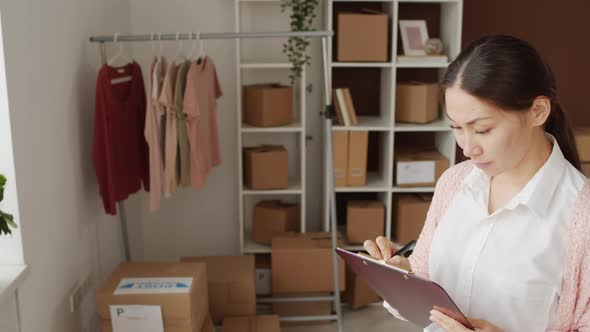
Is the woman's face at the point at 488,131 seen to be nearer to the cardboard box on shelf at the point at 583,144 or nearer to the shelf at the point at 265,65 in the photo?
the shelf at the point at 265,65

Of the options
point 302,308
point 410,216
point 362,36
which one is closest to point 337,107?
point 362,36

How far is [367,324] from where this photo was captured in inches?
141

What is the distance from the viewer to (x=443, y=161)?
3674 mm

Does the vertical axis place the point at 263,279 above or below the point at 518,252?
below

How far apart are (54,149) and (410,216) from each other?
1.98 meters

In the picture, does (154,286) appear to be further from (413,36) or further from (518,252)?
(413,36)

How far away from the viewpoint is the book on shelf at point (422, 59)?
357cm

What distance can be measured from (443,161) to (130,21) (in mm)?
Result: 1998

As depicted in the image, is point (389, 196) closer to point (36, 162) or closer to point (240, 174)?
point (240, 174)

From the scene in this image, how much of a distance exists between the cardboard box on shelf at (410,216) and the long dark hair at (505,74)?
88.5 inches

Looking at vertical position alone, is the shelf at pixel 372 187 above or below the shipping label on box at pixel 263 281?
above

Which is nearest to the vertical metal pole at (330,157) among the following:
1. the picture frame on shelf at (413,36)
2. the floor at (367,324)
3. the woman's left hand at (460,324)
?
the floor at (367,324)

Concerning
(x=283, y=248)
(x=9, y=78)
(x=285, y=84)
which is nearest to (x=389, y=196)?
(x=283, y=248)

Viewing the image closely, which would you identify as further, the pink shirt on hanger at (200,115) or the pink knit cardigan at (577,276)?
the pink shirt on hanger at (200,115)
